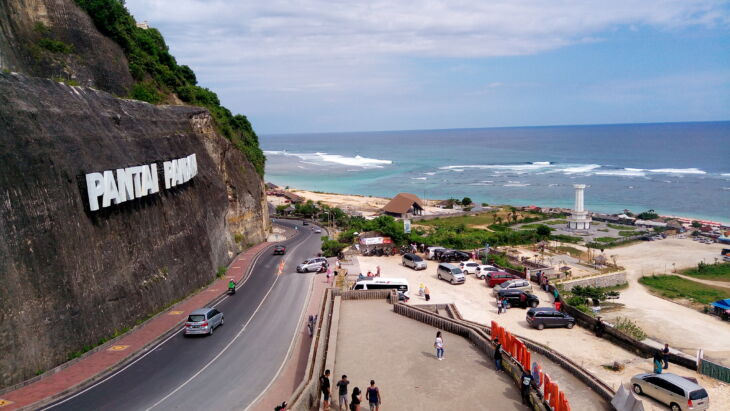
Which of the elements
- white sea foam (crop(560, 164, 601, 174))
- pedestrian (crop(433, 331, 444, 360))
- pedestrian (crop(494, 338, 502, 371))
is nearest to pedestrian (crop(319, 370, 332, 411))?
pedestrian (crop(433, 331, 444, 360))

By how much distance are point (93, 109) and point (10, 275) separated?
421 inches

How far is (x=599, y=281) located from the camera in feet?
137

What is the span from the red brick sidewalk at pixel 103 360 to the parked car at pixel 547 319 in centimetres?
1858

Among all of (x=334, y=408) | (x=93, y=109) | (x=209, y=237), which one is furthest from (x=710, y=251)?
(x=93, y=109)

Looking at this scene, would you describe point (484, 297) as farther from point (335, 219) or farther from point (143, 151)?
point (335, 219)

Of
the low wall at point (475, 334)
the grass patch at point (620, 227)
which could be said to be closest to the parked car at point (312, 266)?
the low wall at point (475, 334)

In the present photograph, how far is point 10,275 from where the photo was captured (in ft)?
59.8

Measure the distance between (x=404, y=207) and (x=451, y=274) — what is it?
1488 inches

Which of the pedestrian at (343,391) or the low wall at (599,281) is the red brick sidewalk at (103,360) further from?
the low wall at (599,281)

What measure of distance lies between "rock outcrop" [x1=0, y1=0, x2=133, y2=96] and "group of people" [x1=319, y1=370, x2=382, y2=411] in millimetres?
26232

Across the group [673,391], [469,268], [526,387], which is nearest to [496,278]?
[469,268]

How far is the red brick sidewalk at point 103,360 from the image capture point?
17641 millimetres

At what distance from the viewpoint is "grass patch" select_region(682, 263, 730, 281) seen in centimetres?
4638

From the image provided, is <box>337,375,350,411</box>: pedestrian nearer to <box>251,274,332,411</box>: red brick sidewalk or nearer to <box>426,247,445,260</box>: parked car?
<box>251,274,332,411</box>: red brick sidewalk
